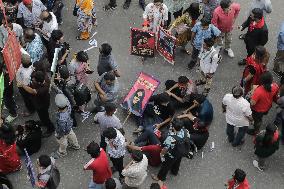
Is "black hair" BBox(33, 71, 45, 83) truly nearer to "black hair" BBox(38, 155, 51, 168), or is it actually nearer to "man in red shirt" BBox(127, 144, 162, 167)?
"black hair" BBox(38, 155, 51, 168)

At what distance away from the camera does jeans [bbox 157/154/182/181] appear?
10.1 m

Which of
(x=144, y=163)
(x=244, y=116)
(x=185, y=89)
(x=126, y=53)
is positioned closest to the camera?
(x=144, y=163)

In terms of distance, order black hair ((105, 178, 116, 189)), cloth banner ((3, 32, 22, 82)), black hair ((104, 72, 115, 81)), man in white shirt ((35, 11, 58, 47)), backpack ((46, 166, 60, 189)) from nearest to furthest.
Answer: black hair ((105, 178, 116, 189)) → backpack ((46, 166, 60, 189)) → cloth banner ((3, 32, 22, 82)) → black hair ((104, 72, 115, 81)) → man in white shirt ((35, 11, 58, 47))

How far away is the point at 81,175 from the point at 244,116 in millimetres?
3535

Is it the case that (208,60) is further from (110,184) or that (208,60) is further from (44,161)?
(44,161)

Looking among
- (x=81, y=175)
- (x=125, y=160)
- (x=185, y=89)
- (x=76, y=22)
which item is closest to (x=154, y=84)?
(x=185, y=89)

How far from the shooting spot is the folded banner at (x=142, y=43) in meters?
12.2

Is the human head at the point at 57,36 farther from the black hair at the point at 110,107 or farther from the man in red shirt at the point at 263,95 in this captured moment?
the man in red shirt at the point at 263,95

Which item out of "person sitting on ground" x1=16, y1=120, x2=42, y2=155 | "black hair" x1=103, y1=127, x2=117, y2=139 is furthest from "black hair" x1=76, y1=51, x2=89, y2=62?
"black hair" x1=103, y1=127, x2=117, y2=139

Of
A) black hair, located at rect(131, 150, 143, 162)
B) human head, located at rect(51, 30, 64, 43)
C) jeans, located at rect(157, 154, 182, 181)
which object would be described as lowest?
jeans, located at rect(157, 154, 182, 181)

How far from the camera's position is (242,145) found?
1139 centimetres

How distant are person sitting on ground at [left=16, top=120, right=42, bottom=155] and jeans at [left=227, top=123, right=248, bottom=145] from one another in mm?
3990

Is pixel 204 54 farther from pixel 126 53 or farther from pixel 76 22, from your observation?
pixel 76 22

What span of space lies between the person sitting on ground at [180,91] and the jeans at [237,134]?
109 centimetres
